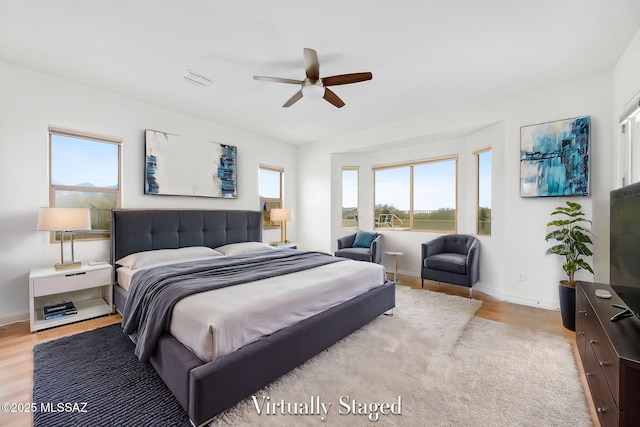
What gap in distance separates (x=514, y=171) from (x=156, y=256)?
4.75 m

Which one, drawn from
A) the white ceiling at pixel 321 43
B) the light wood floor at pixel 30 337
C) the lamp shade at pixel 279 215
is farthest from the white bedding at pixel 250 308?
the lamp shade at pixel 279 215

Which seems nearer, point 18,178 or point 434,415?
point 434,415

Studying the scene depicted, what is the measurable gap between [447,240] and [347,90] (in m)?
2.97

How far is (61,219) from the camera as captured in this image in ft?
9.21

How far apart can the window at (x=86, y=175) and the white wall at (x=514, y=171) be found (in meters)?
3.97

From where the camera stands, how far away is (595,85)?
305 centimetres

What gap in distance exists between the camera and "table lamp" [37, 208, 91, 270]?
276 centimetres

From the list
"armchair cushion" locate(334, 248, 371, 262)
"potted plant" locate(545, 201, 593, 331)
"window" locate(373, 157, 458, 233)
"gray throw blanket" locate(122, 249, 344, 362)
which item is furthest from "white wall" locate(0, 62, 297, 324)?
"potted plant" locate(545, 201, 593, 331)

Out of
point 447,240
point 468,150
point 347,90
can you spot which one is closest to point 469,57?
point 347,90

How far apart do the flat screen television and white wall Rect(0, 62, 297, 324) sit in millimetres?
4862

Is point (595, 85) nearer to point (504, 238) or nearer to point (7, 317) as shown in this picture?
point (504, 238)

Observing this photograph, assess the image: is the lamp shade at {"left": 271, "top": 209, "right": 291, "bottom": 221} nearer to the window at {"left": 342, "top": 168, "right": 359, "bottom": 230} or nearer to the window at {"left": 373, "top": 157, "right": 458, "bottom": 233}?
the window at {"left": 342, "top": 168, "right": 359, "bottom": 230}

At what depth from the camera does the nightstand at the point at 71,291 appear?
2.67m

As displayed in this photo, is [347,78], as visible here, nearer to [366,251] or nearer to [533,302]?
[366,251]
